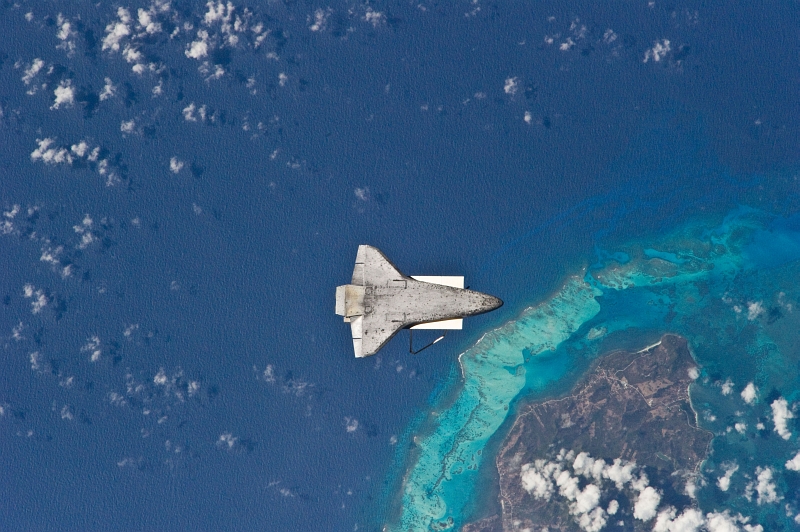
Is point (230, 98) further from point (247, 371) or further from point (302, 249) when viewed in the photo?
point (247, 371)

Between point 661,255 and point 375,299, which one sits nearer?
point 375,299

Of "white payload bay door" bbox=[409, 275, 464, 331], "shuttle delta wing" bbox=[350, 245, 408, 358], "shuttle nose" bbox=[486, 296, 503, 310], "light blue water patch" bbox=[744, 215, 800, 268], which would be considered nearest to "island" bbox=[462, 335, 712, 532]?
"light blue water patch" bbox=[744, 215, 800, 268]

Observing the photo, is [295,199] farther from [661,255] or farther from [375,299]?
[661,255]

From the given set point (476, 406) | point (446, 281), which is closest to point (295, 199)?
point (446, 281)

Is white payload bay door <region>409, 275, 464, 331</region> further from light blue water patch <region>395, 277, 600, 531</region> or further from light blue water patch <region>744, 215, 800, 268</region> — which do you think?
light blue water patch <region>744, 215, 800, 268</region>

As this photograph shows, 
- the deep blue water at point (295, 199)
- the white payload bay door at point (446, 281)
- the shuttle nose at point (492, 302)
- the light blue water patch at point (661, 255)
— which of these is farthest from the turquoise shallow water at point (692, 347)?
the shuttle nose at point (492, 302)

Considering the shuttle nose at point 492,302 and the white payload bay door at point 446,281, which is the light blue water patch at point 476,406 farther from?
the shuttle nose at point 492,302
